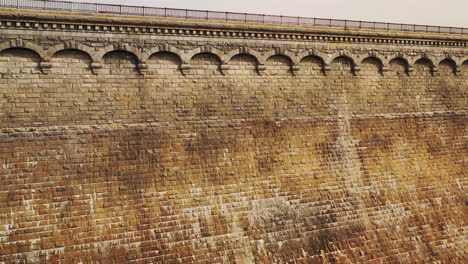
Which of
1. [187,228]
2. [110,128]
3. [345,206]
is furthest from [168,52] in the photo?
[345,206]

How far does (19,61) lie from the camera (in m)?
11.4

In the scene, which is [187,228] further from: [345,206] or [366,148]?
[366,148]

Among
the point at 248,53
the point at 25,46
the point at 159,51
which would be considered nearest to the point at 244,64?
the point at 248,53

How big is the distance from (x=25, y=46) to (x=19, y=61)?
2.03 ft

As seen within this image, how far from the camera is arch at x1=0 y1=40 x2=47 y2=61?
1104 cm

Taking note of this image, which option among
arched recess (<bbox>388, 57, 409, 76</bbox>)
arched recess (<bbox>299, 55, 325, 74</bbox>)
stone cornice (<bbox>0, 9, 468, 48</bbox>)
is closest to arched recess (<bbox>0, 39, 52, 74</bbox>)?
stone cornice (<bbox>0, 9, 468, 48</bbox>)

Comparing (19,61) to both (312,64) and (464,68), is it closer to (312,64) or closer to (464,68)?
(312,64)

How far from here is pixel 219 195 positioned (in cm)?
1294

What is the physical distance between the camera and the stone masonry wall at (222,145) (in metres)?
11.2

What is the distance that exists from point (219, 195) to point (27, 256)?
688 cm

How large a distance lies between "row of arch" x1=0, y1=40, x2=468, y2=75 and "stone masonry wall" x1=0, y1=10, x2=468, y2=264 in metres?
0.06

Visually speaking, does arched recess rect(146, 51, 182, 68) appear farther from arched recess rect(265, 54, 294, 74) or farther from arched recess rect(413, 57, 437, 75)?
arched recess rect(413, 57, 437, 75)

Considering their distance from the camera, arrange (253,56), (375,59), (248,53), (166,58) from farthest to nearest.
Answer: (375,59) → (253,56) → (248,53) → (166,58)

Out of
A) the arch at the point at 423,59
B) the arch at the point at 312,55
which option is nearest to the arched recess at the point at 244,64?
the arch at the point at 312,55
